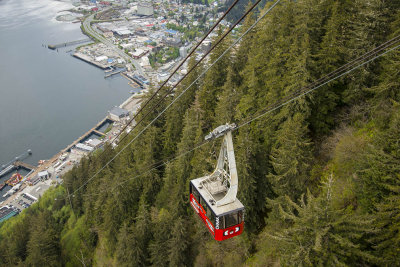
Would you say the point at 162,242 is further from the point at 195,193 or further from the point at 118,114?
the point at 118,114

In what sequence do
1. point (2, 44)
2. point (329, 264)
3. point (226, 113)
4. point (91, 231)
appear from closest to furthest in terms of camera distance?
point (329, 264) < point (226, 113) < point (91, 231) < point (2, 44)

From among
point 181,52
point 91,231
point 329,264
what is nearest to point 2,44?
point 181,52

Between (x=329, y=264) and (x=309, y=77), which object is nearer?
(x=329, y=264)

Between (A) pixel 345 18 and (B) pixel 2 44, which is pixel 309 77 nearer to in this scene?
(A) pixel 345 18

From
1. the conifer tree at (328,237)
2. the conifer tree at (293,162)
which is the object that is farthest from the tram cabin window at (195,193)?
the conifer tree at (293,162)

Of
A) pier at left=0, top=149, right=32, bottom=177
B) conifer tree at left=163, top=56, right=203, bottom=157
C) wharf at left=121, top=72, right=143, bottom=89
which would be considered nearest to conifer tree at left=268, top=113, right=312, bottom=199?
conifer tree at left=163, top=56, right=203, bottom=157

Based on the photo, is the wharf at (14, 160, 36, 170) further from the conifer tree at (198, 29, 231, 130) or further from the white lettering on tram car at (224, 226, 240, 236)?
the white lettering on tram car at (224, 226, 240, 236)

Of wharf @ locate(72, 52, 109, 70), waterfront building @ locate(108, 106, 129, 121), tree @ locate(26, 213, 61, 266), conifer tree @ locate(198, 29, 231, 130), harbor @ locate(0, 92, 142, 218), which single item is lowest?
harbor @ locate(0, 92, 142, 218)

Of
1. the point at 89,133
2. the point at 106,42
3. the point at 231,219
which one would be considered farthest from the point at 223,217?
the point at 106,42
